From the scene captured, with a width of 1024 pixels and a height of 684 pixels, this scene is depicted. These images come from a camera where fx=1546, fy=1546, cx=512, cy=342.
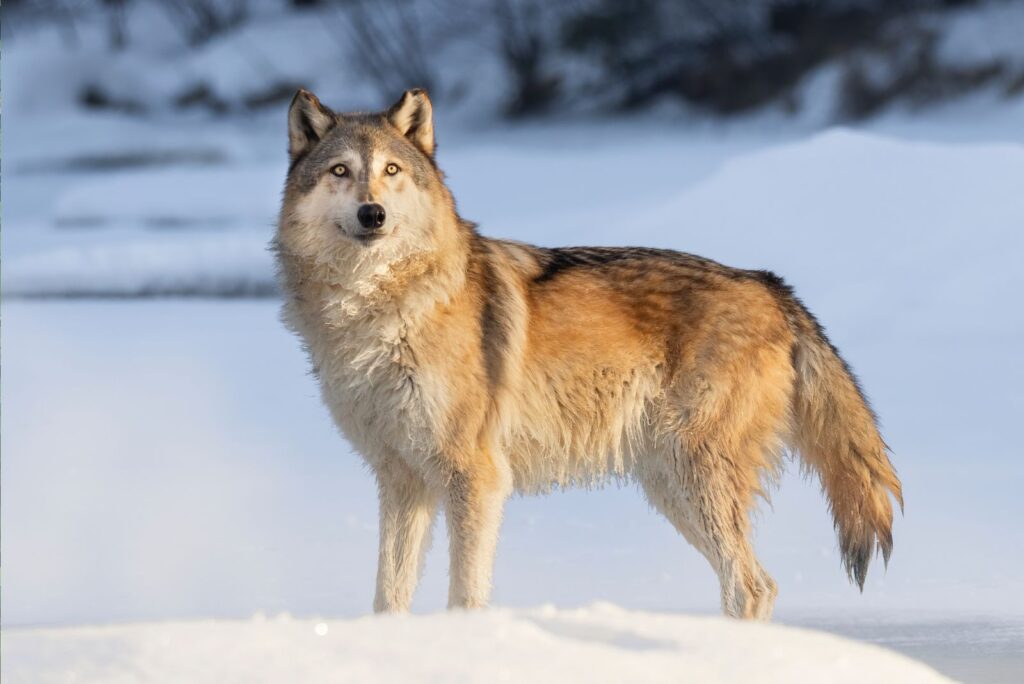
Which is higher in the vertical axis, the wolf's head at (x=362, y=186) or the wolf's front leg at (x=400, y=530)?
the wolf's head at (x=362, y=186)

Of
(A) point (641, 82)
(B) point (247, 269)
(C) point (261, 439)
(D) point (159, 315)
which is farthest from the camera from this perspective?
(A) point (641, 82)

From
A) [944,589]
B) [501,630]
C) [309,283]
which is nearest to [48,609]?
[309,283]

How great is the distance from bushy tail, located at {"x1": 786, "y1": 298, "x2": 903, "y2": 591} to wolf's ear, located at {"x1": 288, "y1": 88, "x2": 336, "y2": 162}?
5.05ft

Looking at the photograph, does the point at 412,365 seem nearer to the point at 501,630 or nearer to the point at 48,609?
the point at 501,630

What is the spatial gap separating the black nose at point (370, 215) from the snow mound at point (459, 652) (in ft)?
3.85

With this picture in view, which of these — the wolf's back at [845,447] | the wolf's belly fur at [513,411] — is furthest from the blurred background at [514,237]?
the wolf's belly fur at [513,411]

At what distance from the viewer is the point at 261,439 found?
7.45 meters

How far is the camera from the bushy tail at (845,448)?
4688 mm

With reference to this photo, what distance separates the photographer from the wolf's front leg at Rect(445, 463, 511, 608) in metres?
4.29

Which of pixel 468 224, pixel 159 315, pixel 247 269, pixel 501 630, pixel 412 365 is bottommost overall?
pixel 501 630

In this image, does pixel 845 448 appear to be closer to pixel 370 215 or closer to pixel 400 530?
pixel 400 530

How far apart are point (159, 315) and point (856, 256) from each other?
475cm

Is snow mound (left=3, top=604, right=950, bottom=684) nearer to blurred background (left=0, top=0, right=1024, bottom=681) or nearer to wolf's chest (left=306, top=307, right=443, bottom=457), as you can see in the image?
wolf's chest (left=306, top=307, right=443, bottom=457)

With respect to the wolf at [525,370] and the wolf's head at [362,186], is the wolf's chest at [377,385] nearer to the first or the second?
the wolf at [525,370]
